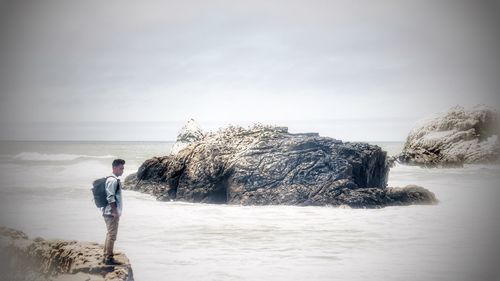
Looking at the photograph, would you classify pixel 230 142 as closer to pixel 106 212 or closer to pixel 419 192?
pixel 419 192

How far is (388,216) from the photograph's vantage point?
1445 centimetres

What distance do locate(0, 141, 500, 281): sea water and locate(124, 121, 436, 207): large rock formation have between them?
731 millimetres

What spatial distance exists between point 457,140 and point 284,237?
3432 cm

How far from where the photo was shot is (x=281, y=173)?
56.9 feet

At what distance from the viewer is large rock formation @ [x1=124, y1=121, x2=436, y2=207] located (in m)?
16.7

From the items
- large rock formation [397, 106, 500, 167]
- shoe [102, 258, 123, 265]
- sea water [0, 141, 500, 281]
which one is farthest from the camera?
large rock formation [397, 106, 500, 167]

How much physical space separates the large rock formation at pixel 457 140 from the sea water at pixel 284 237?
21.3 metres

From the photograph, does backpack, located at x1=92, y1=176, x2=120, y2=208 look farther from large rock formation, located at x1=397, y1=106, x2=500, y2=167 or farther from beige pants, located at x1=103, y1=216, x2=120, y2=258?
large rock formation, located at x1=397, y1=106, x2=500, y2=167

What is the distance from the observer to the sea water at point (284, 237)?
8602 mm

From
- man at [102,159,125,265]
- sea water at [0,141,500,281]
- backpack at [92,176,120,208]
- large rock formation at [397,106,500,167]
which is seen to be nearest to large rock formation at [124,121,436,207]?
sea water at [0,141,500,281]

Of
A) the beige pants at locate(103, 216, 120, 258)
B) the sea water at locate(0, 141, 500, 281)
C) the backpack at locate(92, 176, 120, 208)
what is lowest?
the sea water at locate(0, 141, 500, 281)

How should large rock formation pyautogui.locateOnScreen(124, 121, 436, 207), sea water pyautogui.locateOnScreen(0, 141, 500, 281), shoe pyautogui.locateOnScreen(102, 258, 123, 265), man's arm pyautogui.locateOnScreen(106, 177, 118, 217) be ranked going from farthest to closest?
large rock formation pyautogui.locateOnScreen(124, 121, 436, 207)
sea water pyautogui.locateOnScreen(0, 141, 500, 281)
shoe pyautogui.locateOnScreen(102, 258, 123, 265)
man's arm pyautogui.locateOnScreen(106, 177, 118, 217)

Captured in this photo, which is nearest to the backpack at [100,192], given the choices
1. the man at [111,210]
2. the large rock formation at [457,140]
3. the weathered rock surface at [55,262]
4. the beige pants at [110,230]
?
the man at [111,210]

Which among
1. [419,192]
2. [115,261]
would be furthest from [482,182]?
[115,261]
